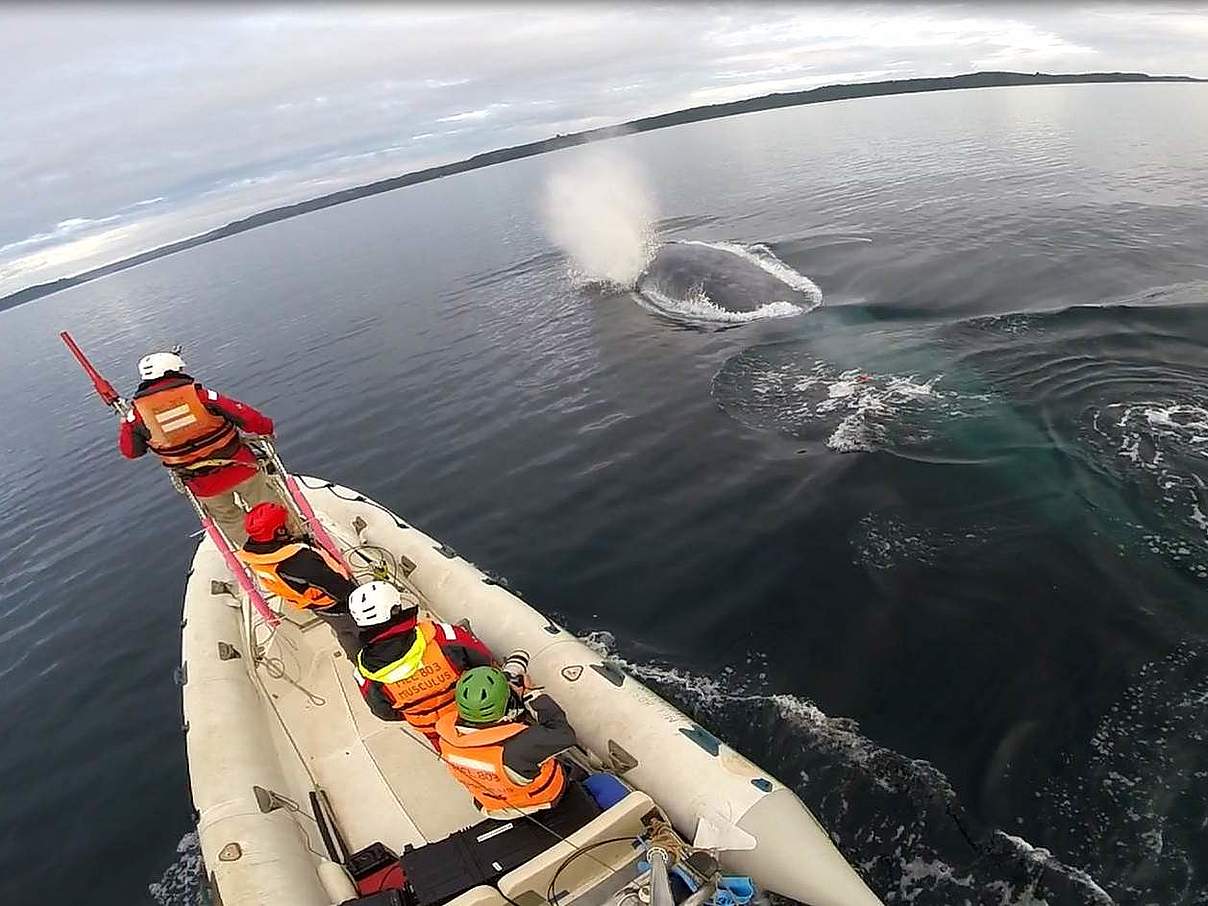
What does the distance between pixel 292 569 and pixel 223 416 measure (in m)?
2.29

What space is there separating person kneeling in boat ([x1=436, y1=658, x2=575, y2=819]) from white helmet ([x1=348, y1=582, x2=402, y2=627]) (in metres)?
0.89

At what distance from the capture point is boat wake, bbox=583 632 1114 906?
562 cm

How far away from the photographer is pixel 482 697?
4.81m

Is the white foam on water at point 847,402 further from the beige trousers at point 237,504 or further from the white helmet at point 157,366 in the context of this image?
the white helmet at point 157,366

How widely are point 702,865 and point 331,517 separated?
333 inches

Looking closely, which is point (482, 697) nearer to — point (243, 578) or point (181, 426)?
point (243, 578)

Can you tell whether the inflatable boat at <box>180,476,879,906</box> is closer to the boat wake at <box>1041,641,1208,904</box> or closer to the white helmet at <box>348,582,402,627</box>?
the white helmet at <box>348,582,402,627</box>

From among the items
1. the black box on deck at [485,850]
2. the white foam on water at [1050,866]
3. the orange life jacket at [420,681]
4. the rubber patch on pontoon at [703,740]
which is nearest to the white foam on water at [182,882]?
the black box on deck at [485,850]

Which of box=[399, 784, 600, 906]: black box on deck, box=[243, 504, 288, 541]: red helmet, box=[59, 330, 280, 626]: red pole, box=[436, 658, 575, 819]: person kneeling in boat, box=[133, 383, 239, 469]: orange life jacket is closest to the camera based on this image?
box=[436, 658, 575, 819]: person kneeling in boat

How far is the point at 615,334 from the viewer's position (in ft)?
69.9

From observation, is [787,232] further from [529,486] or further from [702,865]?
[702,865]

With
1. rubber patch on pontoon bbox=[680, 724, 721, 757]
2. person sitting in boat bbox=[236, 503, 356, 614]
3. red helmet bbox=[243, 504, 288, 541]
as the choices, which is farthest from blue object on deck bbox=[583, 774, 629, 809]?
red helmet bbox=[243, 504, 288, 541]

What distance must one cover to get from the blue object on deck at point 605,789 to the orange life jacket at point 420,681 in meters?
1.30

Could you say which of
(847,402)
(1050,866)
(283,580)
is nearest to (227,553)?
(283,580)
